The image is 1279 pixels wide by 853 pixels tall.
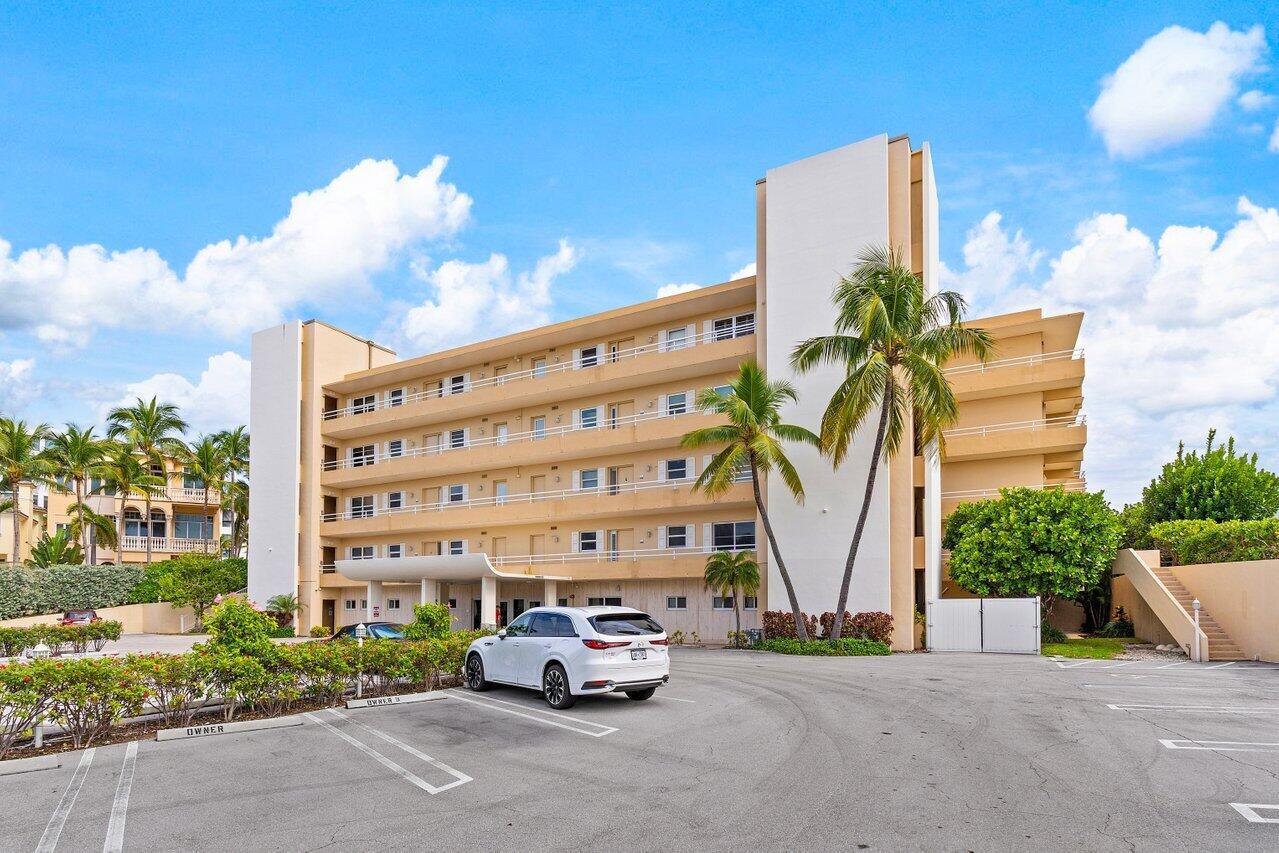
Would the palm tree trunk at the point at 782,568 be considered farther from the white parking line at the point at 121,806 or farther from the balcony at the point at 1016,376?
the white parking line at the point at 121,806

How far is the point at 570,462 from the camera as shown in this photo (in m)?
40.4

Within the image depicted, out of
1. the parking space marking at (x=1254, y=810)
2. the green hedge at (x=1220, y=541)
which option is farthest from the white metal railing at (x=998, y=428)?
the parking space marking at (x=1254, y=810)

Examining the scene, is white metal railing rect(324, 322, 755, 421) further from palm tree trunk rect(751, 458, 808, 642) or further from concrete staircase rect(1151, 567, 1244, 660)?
concrete staircase rect(1151, 567, 1244, 660)

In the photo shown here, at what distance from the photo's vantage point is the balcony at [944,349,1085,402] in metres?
32.8

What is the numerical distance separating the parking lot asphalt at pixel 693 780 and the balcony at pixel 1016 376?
19.1m

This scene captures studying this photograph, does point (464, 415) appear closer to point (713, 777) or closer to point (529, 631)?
point (529, 631)

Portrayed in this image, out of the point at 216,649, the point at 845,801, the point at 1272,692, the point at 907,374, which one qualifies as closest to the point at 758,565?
the point at 907,374

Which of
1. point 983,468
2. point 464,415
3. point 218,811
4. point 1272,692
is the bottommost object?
point 1272,692

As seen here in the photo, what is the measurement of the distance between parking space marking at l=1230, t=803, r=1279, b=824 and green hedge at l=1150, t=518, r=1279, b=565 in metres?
21.8

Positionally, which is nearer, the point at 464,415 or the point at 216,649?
the point at 216,649

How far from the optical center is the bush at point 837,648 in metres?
27.0

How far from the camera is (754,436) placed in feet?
95.2

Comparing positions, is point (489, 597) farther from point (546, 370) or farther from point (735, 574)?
point (546, 370)

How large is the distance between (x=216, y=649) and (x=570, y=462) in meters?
27.3
